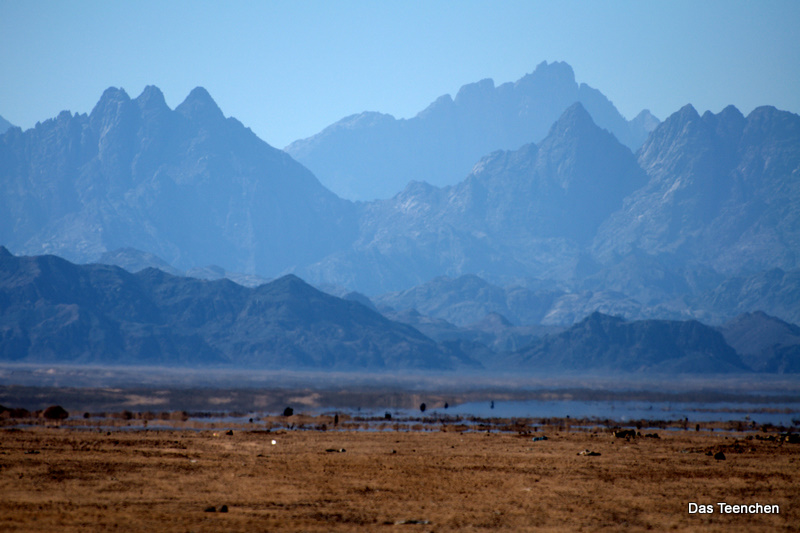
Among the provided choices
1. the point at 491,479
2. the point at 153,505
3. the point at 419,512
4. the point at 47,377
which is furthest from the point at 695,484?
the point at 47,377

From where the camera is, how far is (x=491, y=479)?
4075 cm

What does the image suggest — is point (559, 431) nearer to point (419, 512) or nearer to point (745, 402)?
point (419, 512)

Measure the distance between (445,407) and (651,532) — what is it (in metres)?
66.7

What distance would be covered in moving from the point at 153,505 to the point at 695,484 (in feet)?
82.5

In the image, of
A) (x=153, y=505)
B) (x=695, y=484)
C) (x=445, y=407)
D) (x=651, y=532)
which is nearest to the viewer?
(x=651, y=532)

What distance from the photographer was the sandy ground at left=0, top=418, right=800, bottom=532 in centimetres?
3106

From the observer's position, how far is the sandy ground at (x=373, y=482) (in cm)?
3106

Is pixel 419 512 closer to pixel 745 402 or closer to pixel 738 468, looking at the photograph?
pixel 738 468

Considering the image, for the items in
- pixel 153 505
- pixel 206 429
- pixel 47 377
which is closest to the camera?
pixel 153 505

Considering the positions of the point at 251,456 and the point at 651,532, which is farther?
the point at 251,456

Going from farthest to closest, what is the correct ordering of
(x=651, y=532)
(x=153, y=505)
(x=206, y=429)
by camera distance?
1. (x=206, y=429)
2. (x=153, y=505)
3. (x=651, y=532)

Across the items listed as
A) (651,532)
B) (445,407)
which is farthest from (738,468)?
(445,407)

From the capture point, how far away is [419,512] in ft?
108

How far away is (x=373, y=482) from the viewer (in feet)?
128
